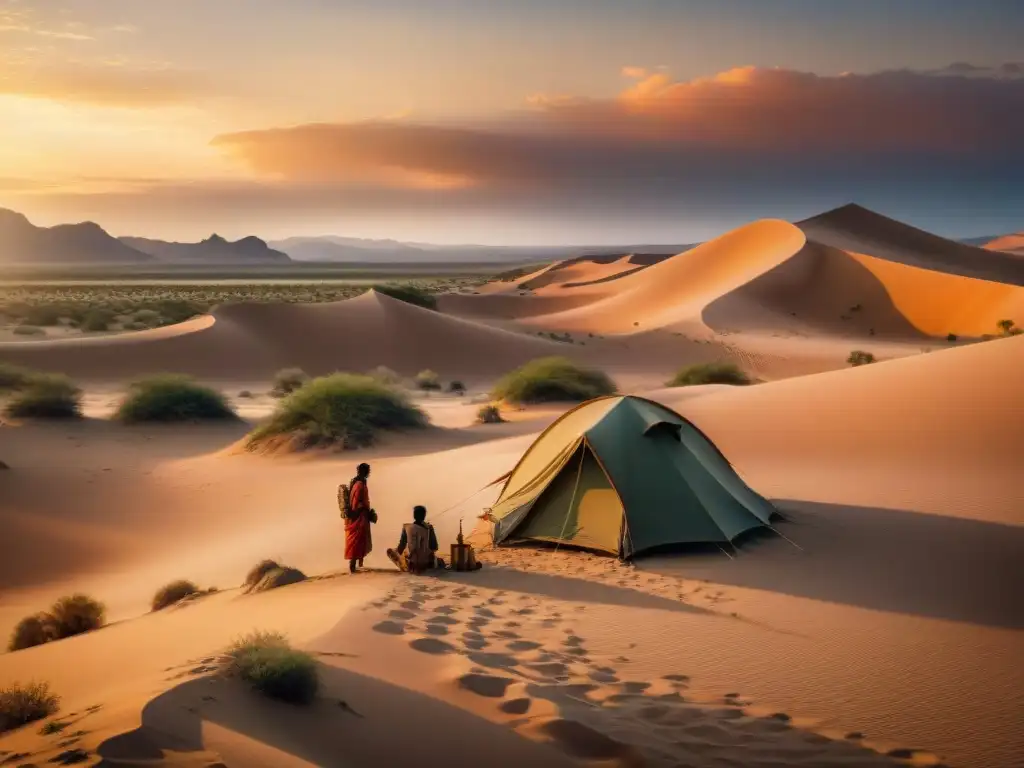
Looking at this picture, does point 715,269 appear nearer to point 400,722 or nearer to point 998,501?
point 998,501

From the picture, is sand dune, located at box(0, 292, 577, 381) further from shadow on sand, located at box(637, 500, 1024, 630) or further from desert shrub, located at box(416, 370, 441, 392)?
shadow on sand, located at box(637, 500, 1024, 630)

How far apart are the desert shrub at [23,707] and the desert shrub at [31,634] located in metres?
3.35

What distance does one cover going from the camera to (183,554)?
13.5 metres

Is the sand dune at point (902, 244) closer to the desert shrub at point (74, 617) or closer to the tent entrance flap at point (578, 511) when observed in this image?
the tent entrance flap at point (578, 511)

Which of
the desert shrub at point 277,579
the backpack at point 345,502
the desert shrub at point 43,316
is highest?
the desert shrub at point 43,316

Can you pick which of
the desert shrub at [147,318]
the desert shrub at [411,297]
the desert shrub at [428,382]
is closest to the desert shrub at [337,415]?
the desert shrub at [428,382]

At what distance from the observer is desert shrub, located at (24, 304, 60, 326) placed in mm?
52875

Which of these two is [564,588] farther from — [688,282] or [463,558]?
[688,282]

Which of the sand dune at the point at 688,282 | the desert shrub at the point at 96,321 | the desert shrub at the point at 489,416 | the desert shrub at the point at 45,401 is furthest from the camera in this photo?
the sand dune at the point at 688,282

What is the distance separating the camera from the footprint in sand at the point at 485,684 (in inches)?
265

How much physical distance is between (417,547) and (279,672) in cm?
408

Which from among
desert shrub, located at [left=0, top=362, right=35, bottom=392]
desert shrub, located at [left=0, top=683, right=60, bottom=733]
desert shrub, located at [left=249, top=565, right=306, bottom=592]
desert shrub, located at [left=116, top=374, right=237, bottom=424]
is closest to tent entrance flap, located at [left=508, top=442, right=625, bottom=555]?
desert shrub, located at [left=249, top=565, right=306, bottom=592]

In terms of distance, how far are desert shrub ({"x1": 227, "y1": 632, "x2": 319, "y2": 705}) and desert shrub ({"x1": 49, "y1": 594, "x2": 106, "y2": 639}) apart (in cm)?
428

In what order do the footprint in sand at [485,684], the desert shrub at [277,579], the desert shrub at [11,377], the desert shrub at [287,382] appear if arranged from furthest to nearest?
1. the desert shrub at [287,382]
2. the desert shrub at [11,377]
3. the desert shrub at [277,579]
4. the footprint in sand at [485,684]
